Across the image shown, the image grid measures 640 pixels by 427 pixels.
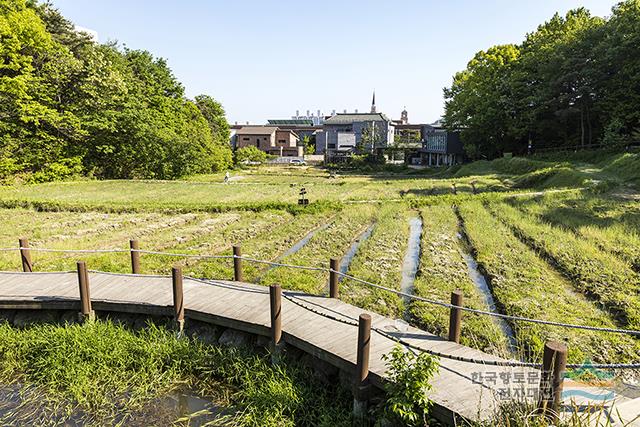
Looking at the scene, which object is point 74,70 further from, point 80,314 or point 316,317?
point 316,317

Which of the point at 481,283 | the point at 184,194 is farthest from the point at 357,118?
the point at 481,283

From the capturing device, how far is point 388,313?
24.5 ft

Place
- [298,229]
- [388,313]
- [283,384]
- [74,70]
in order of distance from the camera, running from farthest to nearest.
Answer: [74,70] < [298,229] < [388,313] < [283,384]

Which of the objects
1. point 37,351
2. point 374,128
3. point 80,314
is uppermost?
point 374,128

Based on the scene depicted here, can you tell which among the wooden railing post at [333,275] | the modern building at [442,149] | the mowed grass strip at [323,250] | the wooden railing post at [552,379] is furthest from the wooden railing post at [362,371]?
the modern building at [442,149]

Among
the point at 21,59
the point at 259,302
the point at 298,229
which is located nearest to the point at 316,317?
the point at 259,302

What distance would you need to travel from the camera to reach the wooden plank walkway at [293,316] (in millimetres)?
4344

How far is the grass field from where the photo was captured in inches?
293

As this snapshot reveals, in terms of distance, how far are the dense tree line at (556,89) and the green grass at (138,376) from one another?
30.4 meters

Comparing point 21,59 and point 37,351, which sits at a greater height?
point 21,59

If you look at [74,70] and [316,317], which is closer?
[316,317]

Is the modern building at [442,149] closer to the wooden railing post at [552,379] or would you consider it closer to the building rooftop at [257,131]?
the building rooftop at [257,131]

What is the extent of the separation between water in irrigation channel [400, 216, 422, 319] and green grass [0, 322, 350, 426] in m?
2.89

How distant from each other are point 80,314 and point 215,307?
8.30ft
